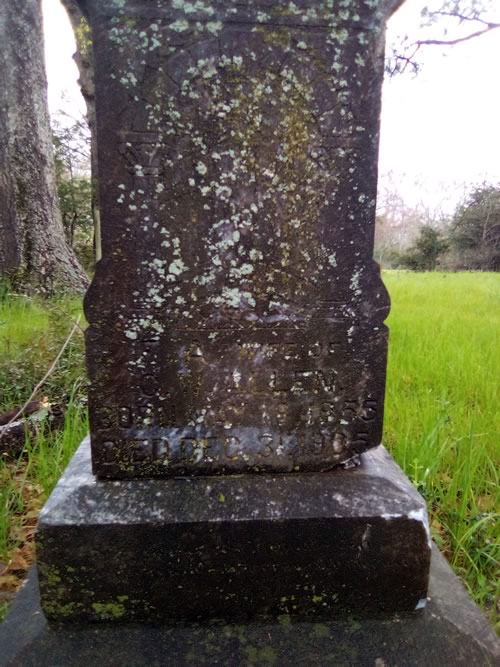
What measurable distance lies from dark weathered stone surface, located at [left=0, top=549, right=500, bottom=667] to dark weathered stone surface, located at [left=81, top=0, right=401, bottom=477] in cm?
41

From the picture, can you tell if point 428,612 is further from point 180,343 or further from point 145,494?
point 180,343

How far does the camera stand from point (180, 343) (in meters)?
1.30

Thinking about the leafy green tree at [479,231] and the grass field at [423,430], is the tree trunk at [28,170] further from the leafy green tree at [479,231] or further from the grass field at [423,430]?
the leafy green tree at [479,231]

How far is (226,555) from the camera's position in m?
1.23

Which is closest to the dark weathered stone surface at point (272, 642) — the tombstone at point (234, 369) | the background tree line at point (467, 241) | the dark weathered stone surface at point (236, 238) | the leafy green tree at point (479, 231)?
the tombstone at point (234, 369)

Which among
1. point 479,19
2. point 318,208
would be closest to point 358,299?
point 318,208

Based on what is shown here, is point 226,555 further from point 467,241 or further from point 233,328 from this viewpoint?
point 467,241

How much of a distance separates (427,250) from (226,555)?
21.6 metres

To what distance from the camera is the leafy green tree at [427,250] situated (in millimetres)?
20422

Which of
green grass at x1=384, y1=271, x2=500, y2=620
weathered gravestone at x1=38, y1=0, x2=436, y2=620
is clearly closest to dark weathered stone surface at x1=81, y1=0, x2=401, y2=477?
weathered gravestone at x1=38, y1=0, x2=436, y2=620

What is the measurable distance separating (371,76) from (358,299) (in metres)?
0.61

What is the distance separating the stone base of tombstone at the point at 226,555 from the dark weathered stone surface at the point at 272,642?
1.6 inches

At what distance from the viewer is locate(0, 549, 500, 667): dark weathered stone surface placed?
111cm

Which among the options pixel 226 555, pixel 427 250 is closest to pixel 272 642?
pixel 226 555
